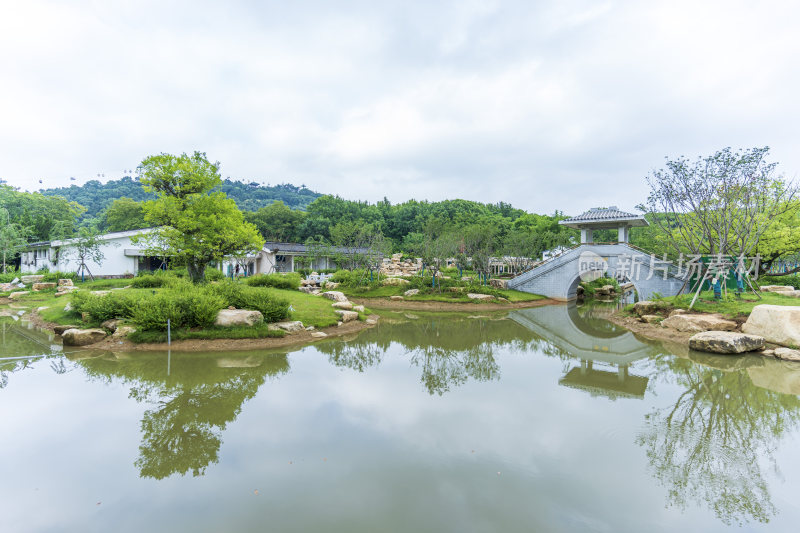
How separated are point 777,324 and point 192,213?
21.3 meters

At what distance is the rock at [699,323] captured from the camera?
12.5 meters

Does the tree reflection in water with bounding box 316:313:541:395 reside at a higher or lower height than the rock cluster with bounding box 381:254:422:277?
lower

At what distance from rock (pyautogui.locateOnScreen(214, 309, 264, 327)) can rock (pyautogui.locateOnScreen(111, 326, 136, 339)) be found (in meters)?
2.41

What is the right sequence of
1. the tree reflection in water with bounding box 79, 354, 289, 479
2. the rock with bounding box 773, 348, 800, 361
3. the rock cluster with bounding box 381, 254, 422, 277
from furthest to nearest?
the rock cluster with bounding box 381, 254, 422, 277 → the rock with bounding box 773, 348, 800, 361 → the tree reflection in water with bounding box 79, 354, 289, 479

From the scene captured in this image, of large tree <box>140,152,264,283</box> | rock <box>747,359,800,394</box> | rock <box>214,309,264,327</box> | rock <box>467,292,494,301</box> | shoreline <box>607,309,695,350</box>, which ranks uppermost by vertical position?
large tree <box>140,152,264,283</box>

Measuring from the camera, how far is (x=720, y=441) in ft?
17.8

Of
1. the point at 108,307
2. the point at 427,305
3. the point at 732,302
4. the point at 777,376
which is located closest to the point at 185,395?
the point at 108,307

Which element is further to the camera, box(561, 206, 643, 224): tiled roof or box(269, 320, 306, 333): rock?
box(561, 206, 643, 224): tiled roof

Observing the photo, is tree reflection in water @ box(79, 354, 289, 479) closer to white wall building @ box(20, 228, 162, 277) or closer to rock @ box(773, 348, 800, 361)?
rock @ box(773, 348, 800, 361)

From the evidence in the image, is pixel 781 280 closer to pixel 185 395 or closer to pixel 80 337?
pixel 185 395

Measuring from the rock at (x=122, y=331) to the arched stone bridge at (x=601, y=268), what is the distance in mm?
22254

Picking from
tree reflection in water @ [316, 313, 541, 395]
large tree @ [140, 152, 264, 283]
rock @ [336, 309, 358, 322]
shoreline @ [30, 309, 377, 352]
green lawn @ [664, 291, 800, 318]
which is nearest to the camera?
tree reflection in water @ [316, 313, 541, 395]

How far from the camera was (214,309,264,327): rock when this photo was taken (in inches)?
450

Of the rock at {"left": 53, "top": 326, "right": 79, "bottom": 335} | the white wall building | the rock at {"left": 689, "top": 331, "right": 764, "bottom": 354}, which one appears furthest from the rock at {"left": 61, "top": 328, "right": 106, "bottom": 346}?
the rock at {"left": 689, "top": 331, "right": 764, "bottom": 354}
